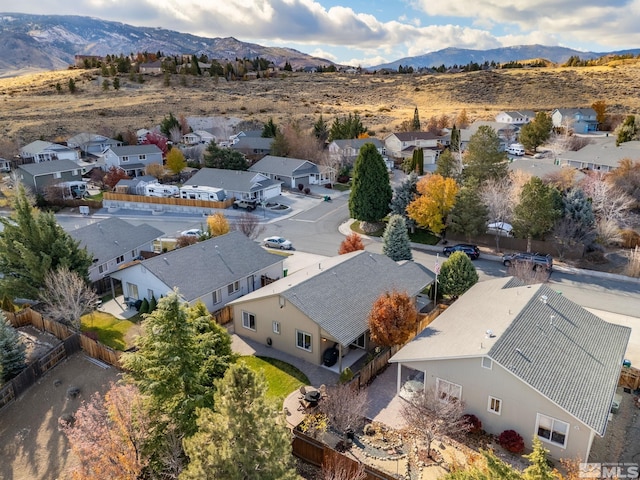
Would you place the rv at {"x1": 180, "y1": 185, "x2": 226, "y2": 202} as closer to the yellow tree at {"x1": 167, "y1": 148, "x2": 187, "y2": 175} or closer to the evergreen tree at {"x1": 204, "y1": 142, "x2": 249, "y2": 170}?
the evergreen tree at {"x1": 204, "y1": 142, "x2": 249, "y2": 170}

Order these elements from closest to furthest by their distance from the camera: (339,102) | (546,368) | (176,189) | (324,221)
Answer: (546,368)
(324,221)
(176,189)
(339,102)

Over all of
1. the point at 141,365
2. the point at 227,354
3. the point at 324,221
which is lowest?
the point at 324,221

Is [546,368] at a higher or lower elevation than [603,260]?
higher

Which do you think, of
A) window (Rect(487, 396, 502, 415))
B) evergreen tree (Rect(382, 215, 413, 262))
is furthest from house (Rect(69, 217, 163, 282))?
window (Rect(487, 396, 502, 415))

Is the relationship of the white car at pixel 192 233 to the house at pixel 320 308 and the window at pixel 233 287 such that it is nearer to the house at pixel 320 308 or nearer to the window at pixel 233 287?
the window at pixel 233 287

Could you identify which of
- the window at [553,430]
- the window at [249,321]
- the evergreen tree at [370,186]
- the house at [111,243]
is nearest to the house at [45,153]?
the house at [111,243]

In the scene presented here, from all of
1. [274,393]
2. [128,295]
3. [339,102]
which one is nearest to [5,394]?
[128,295]

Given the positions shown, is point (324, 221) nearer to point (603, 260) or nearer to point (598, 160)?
point (603, 260)
